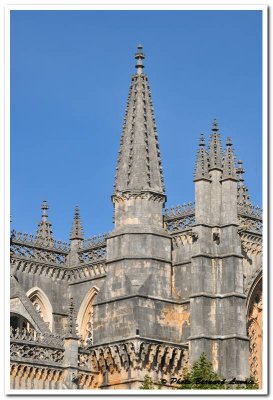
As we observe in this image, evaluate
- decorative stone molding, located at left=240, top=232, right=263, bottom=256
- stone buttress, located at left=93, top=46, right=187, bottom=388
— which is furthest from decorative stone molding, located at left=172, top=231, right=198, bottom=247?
decorative stone molding, located at left=240, top=232, right=263, bottom=256

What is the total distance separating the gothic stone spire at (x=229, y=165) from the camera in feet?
182

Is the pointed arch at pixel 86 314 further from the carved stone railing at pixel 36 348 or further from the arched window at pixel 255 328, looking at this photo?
the arched window at pixel 255 328

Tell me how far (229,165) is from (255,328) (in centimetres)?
670

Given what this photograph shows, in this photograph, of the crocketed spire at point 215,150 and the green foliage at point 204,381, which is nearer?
the green foliage at point 204,381

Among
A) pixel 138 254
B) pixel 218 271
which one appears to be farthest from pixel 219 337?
pixel 138 254

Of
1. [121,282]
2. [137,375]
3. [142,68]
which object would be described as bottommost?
[137,375]

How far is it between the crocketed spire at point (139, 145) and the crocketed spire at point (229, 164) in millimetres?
2531

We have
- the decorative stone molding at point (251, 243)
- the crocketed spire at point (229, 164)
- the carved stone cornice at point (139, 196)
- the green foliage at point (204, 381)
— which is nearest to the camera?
the green foliage at point (204, 381)

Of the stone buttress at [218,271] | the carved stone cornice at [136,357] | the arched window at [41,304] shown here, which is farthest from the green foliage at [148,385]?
the arched window at [41,304]

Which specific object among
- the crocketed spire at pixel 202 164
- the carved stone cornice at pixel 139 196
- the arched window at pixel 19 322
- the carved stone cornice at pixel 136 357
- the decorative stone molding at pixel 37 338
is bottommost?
the carved stone cornice at pixel 136 357

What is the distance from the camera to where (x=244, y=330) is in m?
53.8
